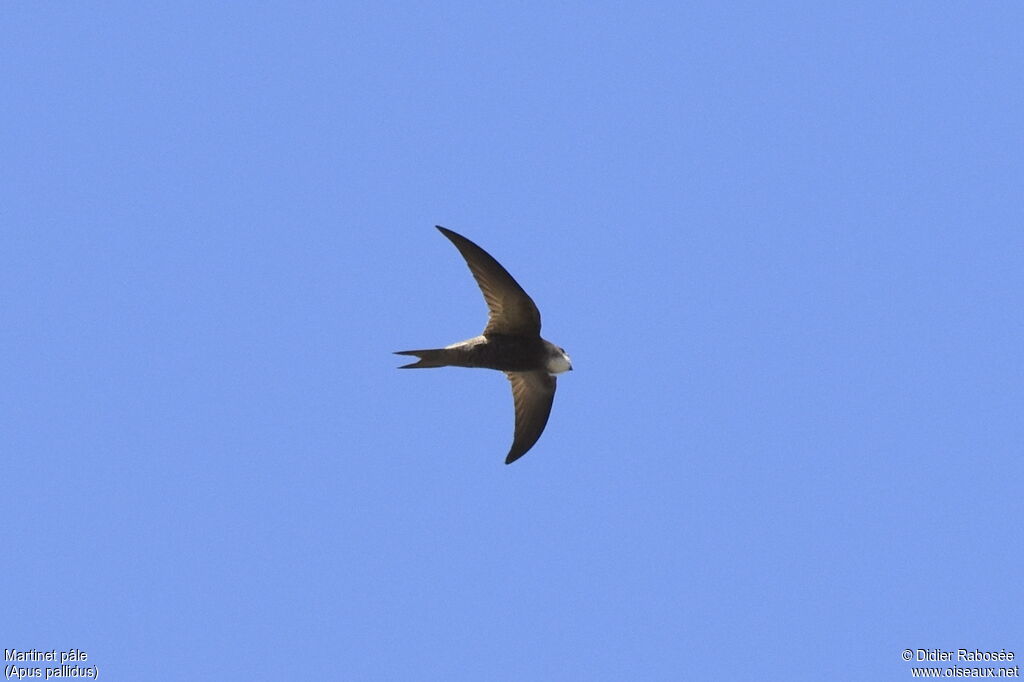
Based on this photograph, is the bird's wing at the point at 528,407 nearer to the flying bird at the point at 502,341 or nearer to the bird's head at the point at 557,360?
the flying bird at the point at 502,341

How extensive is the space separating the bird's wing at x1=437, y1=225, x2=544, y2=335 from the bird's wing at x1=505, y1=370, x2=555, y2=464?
35.6 inches

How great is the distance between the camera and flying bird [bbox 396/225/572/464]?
10016mm

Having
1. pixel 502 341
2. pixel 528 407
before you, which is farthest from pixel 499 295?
pixel 528 407

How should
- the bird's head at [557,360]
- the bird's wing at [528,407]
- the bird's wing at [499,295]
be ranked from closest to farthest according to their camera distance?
1. the bird's wing at [499,295]
2. the bird's head at [557,360]
3. the bird's wing at [528,407]

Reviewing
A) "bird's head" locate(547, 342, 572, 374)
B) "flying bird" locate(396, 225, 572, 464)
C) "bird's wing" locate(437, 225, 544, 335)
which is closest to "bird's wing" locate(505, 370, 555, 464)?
"flying bird" locate(396, 225, 572, 464)

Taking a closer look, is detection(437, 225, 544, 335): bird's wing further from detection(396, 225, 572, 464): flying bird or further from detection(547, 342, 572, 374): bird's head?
detection(547, 342, 572, 374): bird's head

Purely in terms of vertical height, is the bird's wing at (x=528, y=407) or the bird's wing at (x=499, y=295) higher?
the bird's wing at (x=499, y=295)

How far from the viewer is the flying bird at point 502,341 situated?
32.9ft

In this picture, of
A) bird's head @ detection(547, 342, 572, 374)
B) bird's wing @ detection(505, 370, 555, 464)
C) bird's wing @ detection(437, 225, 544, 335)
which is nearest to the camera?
bird's wing @ detection(437, 225, 544, 335)

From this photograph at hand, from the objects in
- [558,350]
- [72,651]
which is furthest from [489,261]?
[72,651]

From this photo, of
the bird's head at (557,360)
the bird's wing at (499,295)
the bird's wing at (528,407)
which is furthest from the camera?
the bird's wing at (528,407)

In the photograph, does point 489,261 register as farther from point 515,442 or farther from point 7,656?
point 7,656

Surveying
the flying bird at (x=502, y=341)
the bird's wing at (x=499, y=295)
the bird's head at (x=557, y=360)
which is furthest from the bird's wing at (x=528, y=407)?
the bird's wing at (x=499, y=295)

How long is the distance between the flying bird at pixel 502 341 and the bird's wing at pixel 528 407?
0.02 m
